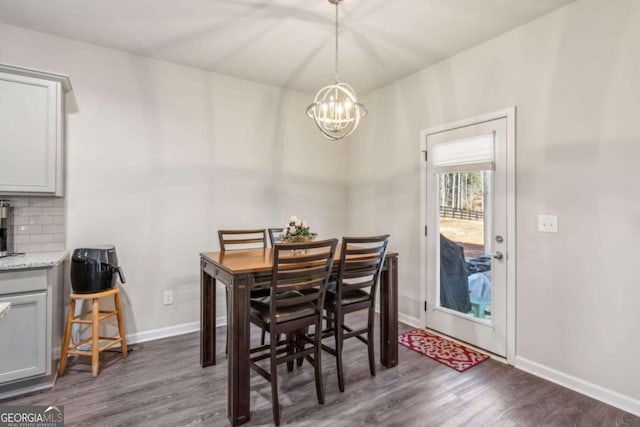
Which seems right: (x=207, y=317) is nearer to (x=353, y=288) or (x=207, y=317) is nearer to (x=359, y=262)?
(x=353, y=288)

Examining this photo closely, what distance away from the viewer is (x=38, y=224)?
2680 millimetres

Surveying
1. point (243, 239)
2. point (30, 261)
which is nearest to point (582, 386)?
point (243, 239)

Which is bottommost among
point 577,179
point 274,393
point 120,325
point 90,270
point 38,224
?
point 274,393

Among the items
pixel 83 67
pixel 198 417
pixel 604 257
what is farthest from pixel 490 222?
pixel 83 67

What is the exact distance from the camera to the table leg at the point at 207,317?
2.53 meters

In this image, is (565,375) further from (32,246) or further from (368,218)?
(32,246)

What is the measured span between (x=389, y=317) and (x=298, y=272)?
107 cm

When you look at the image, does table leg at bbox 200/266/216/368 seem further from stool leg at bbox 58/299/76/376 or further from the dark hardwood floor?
stool leg at bbox 58/299/76/376

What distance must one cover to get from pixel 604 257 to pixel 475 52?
1.97 meters

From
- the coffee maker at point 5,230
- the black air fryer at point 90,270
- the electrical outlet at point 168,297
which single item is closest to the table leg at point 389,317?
the electrical outlet at point 168,297

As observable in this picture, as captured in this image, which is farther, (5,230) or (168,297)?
(168,297)

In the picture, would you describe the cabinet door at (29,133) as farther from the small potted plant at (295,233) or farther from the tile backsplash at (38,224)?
the small potted plant at (295,233)

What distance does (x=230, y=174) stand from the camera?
11.8 ft

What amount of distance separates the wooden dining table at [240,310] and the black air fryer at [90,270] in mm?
812
